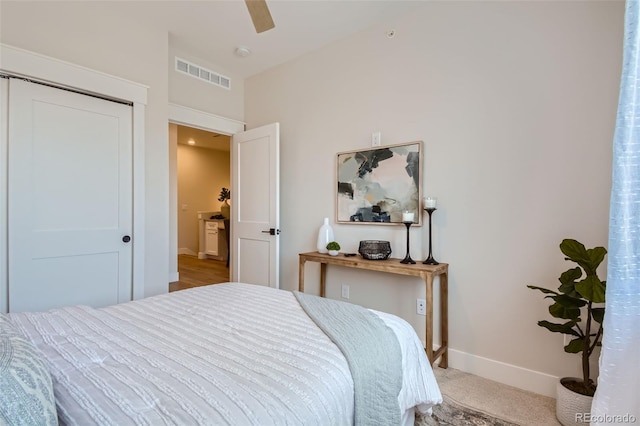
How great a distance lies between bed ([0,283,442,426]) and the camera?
Result: 801mm

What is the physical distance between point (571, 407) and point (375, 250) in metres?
1.47

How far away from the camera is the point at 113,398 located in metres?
0.83

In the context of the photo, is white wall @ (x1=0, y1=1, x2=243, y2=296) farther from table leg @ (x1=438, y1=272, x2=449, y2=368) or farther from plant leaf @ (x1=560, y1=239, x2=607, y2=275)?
plant leaf @ (x1=560, y1=239, x2=607, y2=275)

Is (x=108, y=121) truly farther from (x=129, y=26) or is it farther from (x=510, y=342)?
(x=510, y=342)

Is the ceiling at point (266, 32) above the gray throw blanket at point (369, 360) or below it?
above

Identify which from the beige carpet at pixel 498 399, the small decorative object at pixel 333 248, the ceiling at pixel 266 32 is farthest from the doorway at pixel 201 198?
the beige carpet at pixel 498 399

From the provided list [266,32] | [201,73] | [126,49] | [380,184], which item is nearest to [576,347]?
[380,184]

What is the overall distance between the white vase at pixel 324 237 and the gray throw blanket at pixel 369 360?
1.51m

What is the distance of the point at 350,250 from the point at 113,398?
2387 mm

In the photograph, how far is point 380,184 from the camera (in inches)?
111

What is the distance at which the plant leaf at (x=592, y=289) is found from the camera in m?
1.53

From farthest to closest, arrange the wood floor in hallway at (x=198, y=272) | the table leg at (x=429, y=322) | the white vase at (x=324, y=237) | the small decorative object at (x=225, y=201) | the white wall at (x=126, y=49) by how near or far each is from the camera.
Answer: the small decorative object at (x=225, y=201) < the wood floor in hallway at (x=198, y=272) < the white vase at (x=324, y=237) < the white wall at (x=126, y=49) < the table leg at (x=429, y=322)

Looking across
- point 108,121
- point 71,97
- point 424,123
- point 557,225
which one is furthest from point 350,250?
point 71,97

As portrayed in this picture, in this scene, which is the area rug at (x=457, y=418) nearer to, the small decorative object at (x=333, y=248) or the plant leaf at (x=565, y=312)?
the plant leaf at (x=565, y=312)
